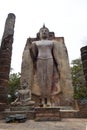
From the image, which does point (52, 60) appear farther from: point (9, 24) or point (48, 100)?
point (9, 24)

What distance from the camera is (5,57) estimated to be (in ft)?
33.2

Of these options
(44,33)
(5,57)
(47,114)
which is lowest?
(47,114)

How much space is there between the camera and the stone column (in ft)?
31.3

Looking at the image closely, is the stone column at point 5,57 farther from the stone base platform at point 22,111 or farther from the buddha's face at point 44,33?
the stone base platform at point 22,111

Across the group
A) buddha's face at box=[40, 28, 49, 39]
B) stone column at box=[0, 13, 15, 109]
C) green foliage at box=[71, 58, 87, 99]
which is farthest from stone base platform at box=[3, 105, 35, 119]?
green foliage at box=[71, 58, 87, 99]

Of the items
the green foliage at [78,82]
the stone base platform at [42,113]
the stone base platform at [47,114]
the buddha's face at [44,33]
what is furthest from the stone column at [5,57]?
the green foliage at [78,82]

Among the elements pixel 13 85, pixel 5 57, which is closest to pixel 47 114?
pixel 5 57

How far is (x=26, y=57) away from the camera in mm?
9953

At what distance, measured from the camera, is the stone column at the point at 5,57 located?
31.3 feet

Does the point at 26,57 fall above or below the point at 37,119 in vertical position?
above

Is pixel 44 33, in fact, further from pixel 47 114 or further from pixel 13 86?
pixel 13 86

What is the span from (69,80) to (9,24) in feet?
16.5

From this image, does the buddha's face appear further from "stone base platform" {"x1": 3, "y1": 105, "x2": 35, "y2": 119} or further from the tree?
the tree

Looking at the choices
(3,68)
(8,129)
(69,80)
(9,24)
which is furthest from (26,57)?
(8,129)
